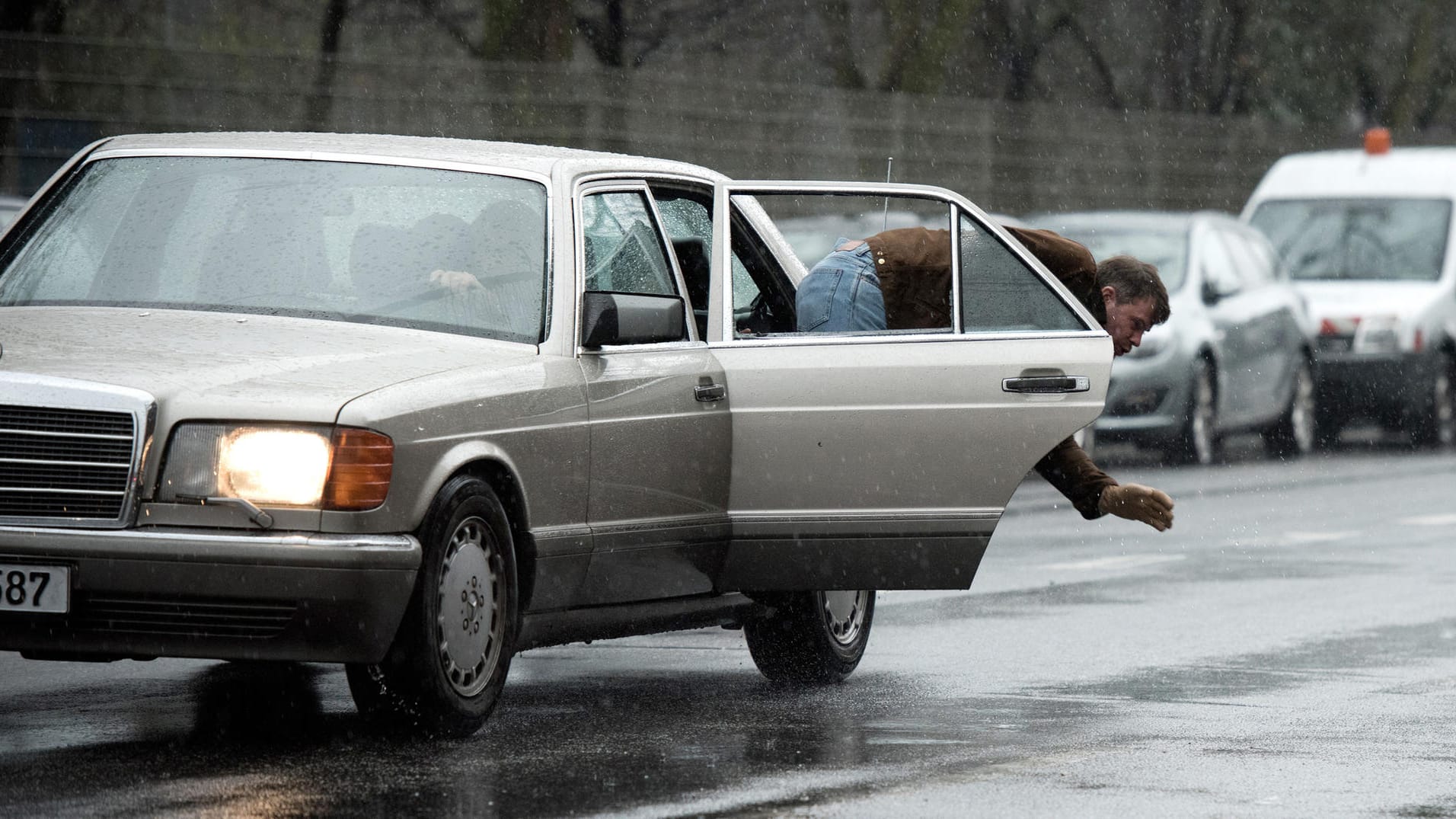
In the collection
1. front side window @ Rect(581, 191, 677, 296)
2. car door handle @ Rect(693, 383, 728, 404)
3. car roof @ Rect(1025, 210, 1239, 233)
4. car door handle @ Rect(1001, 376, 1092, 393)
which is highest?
front side window @ Rect(581, 191, 677, 296)

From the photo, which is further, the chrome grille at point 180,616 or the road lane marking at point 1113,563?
the road lane marking at point 1113,563

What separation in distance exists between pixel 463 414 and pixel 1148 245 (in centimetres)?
1416

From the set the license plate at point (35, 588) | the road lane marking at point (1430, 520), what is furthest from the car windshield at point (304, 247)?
the road lane marking at point (1430, 520)

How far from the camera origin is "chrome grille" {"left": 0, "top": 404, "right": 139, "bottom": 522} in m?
6.98

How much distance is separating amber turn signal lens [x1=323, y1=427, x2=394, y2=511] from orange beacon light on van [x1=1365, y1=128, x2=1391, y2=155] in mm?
18538

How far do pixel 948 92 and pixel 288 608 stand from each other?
34457 mm

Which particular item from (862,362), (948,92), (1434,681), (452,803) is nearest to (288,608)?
(452,803)

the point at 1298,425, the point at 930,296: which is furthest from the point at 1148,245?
the point at 930,296

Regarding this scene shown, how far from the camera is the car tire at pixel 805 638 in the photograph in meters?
9.20

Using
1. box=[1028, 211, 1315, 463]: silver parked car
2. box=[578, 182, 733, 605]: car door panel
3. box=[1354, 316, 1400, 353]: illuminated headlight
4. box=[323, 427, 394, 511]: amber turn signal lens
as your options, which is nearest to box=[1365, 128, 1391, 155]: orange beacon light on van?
box=[1354, 316, 1400, 353]: illuminated headlight

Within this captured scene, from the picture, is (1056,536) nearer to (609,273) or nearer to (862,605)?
(862,605)

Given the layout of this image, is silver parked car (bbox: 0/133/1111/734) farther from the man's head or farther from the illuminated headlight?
the illuminated headlight

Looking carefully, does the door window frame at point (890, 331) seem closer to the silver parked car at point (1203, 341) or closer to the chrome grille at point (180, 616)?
the chrome grille at point (180, 616)

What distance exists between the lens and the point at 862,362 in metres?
8.55
